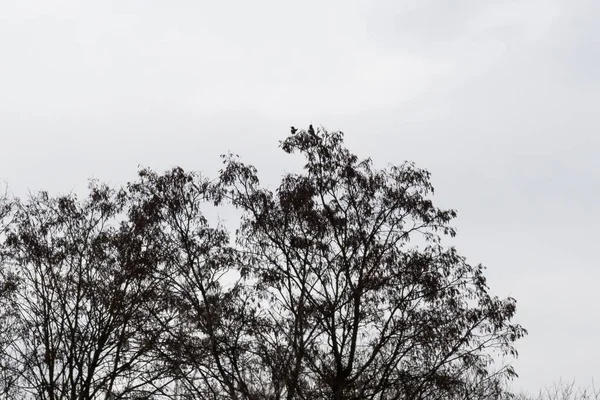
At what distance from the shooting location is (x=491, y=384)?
18578 mm

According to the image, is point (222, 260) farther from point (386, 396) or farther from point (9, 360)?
point (9, 360)

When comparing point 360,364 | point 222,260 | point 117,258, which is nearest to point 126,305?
point 117,258

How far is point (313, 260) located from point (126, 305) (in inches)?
215

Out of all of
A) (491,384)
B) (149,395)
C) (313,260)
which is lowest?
(149,395)

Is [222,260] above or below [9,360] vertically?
above

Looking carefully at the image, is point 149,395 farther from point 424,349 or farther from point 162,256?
point 424,349

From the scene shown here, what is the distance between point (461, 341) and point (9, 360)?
1195 centimetres


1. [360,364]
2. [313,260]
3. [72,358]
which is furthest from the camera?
A: [72,358]

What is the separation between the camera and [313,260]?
18.2m

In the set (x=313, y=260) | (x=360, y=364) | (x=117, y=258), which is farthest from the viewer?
(x=117, y=258)

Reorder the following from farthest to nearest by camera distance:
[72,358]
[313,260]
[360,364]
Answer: [72,358]
[313,260]
[360,364]

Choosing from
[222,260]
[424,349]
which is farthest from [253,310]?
[424,349]

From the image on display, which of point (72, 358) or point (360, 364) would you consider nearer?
point (360, 364)

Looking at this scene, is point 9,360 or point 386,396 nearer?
point 386,396
